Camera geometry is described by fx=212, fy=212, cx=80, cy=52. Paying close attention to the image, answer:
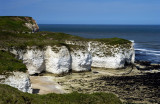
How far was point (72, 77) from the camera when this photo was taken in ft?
119

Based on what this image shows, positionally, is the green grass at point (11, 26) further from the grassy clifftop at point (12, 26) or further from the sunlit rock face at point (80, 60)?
the sunlit rock face at point (80, 60)

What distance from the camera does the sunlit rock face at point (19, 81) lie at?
22.0 m

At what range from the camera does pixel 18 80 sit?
22.6 m

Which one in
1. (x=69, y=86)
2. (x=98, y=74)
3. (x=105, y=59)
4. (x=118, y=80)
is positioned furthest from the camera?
(x=105, y=59)

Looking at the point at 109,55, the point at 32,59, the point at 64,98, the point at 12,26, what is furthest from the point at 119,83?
the point at 12,26

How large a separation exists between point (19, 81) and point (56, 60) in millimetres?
15083

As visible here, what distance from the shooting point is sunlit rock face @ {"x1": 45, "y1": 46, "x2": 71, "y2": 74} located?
3750cm

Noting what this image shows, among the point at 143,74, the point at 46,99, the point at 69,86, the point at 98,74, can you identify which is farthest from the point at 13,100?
the point at 143,74

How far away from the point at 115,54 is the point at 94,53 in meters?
4.50

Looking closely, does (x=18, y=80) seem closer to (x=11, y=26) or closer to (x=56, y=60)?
(x=56, y=60)

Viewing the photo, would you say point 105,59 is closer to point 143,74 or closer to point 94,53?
point 94,53

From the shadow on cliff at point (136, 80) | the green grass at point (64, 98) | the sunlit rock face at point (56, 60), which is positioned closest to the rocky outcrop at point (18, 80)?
the green grass at point (64, 98)

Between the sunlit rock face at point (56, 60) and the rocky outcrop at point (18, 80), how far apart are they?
45.3ft

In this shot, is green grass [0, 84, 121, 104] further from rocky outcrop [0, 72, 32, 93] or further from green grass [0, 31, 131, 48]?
green grass [0, 31, 131, 48]
